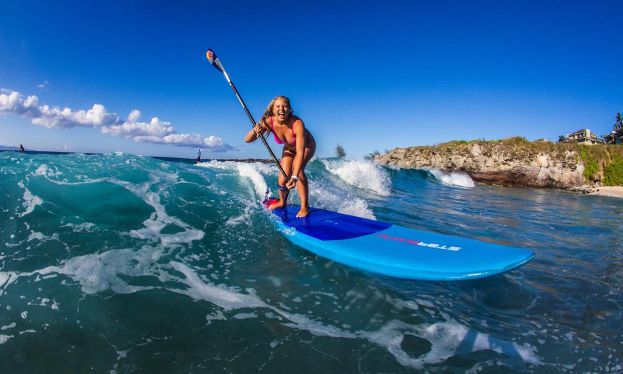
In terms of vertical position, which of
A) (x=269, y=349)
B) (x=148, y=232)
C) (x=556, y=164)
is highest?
(x=556, y=164)

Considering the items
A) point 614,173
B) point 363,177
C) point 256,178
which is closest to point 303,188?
point 256,178

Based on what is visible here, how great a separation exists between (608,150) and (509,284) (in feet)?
133

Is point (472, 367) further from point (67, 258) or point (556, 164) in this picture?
point (556, 164)

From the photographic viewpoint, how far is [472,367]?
91.2 inches


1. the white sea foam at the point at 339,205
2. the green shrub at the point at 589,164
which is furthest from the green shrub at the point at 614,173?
the white sea foam at the point at 339,205

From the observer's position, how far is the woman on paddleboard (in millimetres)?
5234

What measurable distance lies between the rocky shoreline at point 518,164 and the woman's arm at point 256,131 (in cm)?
3287

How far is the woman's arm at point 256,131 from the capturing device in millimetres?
5484

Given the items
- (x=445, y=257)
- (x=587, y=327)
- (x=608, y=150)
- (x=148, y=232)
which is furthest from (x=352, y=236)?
(x=608, y=150)

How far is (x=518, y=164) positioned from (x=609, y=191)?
7322mm

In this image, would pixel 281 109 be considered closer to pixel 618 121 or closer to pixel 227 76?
pixel 227 76

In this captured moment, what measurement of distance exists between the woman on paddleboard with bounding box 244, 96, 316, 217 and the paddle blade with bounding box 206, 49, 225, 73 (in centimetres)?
142

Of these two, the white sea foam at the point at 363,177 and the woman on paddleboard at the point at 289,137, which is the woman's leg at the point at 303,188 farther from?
the white sea foam at the point at 363,177

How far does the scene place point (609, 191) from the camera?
92.7ft
